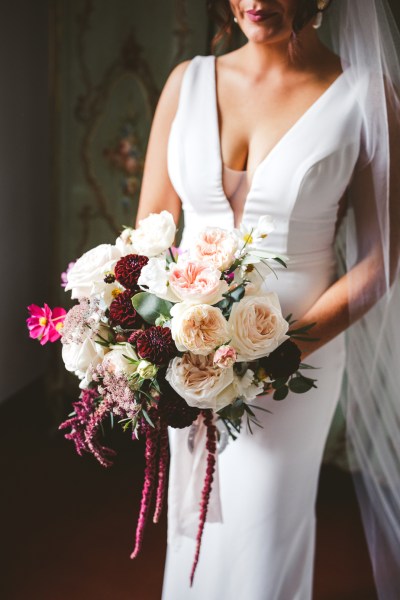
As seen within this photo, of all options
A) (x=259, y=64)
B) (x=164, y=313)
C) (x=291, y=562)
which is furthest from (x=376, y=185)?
(x=291, y=562)

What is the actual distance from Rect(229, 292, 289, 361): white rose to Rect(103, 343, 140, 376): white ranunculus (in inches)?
6.6

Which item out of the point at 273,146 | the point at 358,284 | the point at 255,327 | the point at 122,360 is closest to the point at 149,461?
the point at 122,360

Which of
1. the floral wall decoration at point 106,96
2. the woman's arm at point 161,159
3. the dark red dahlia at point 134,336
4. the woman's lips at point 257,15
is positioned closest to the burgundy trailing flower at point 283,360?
the dark red dahlia at point 134,336

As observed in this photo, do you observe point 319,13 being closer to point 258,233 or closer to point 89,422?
point 258,233

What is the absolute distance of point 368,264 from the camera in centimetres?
135

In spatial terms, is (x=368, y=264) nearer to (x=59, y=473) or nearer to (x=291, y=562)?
(x=291, y=562)

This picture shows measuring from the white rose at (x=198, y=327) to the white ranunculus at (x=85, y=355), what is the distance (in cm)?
17

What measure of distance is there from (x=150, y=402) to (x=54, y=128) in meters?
1.88

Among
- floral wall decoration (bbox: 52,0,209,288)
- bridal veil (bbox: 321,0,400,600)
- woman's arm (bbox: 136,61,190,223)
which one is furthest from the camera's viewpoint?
floral wall decoration (bbox: 52,0,209,288)

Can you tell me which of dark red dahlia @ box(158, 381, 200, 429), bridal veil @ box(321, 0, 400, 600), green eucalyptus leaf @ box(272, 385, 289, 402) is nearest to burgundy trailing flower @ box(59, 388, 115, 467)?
dark red dahlia @ box(158, 381, 200, 429)

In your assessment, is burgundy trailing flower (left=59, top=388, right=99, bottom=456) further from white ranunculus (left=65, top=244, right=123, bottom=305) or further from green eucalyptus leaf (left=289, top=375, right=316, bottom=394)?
green eucalyptus leaf (left=289, top=375, right=316, bottom=394)

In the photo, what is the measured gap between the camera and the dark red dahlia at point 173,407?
3.55ft

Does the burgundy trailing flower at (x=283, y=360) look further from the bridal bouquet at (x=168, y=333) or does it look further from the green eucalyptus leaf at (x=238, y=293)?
the green eucalyptus leaf at (x=238, y=293)

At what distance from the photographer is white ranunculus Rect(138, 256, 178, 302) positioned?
3.36 feet
